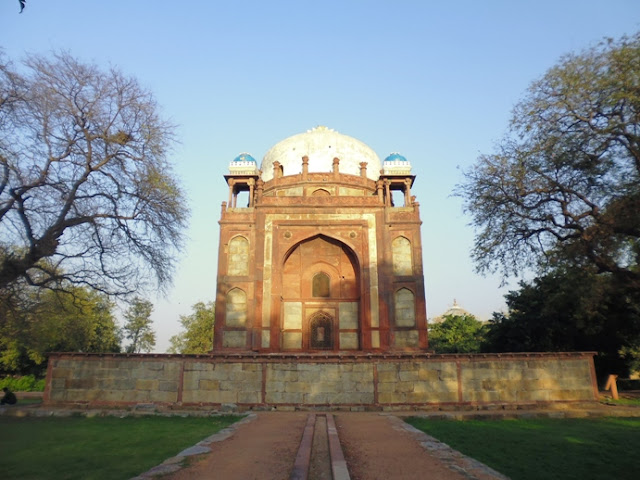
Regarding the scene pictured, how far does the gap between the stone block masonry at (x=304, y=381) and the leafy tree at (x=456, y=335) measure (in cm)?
2384

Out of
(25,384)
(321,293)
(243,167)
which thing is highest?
(243,167)

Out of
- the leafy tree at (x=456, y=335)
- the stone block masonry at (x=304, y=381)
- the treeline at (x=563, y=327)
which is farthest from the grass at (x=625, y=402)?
the leafy tree at (x=456, y=335)

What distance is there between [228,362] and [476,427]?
724cm

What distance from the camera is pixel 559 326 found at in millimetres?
22594

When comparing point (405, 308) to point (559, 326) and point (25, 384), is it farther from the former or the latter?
point (25, 384)

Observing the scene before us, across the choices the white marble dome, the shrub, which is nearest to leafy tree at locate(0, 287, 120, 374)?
the shrub

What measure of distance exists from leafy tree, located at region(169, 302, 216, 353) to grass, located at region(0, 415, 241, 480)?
30.7m

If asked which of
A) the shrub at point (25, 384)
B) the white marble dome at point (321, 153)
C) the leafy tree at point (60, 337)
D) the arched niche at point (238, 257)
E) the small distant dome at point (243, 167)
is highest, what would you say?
the white marble dome at point (321, 153)

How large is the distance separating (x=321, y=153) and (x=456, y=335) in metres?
23.0

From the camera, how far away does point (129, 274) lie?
12211mm

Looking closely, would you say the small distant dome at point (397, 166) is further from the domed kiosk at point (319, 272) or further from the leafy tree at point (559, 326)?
the leafy tree at point (559, 326)

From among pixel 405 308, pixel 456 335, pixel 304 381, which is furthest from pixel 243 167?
pixel 456 335

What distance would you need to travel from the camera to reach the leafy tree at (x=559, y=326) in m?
19.0

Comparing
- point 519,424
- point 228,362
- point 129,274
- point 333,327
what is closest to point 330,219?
point 333,327
